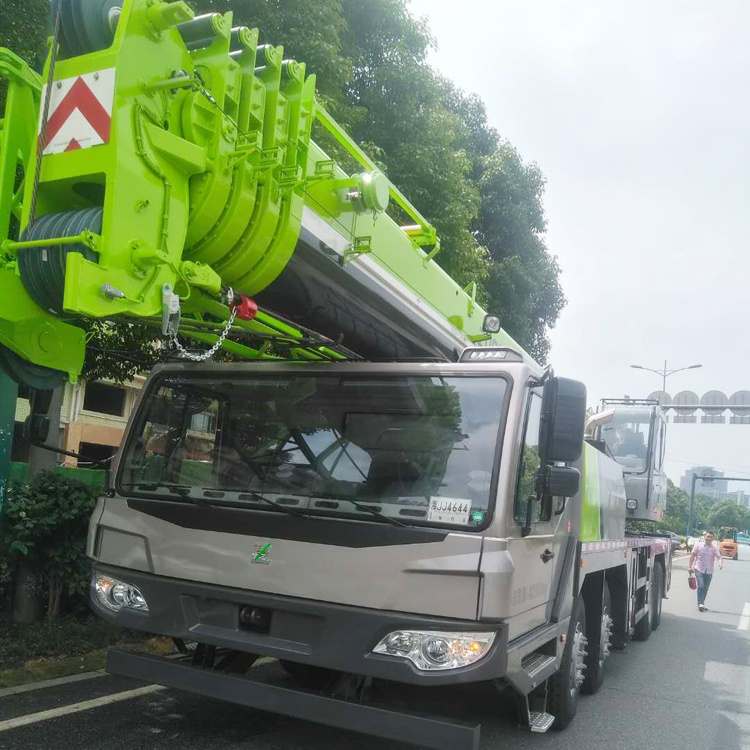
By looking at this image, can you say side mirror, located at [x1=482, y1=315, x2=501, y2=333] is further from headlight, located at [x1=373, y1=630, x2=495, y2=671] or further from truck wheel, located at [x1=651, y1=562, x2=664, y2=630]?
truck wheel, located at [x1=651, y1=562, x2=664, y2=630]

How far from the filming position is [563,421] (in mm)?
3922

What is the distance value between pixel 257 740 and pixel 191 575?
1146 millimetres

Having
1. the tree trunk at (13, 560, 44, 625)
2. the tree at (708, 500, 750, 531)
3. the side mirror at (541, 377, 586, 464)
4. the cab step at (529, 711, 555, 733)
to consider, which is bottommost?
the tree at (708, 500, 750, 531)

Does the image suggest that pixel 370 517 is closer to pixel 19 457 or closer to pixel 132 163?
pixel 132 163

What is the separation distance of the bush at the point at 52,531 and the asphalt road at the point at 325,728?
4.16 ft

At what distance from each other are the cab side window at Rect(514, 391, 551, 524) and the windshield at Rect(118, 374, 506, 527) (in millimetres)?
186

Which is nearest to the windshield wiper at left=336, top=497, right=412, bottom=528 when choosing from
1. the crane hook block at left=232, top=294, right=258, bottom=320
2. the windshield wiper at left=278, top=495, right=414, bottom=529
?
the windshield wiper at left=278, top=495, right=414, bottom=529

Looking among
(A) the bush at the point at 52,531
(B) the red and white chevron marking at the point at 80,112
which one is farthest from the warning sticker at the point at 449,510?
(A) the bush at the point at 52,531

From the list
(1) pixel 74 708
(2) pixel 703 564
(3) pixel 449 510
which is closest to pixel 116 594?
(1) pixel 74 708

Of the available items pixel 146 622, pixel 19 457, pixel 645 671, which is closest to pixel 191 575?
pixel 146 622

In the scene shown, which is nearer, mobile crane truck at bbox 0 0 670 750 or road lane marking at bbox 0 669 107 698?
mobile crane truck at bbox 0 0 670 750

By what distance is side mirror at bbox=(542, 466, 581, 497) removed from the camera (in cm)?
386

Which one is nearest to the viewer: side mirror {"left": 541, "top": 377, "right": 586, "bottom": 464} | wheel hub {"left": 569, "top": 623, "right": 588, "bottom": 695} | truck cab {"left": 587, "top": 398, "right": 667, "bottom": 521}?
side mirror {"left": 541, "top": 377, "right": 586, "bottom": 464}

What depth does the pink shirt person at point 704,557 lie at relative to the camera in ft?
47.1
